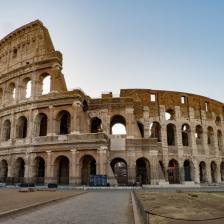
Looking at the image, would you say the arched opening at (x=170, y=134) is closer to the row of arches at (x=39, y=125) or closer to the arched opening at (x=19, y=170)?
the row of arches at (x=39, y=125)

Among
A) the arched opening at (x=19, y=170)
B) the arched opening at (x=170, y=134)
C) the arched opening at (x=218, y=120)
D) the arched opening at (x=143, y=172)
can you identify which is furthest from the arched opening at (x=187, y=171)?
the arched opening at (x=19, y=170)

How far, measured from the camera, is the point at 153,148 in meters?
26.5

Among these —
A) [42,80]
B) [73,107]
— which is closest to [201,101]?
[73,107]

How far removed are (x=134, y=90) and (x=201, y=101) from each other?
32.0ft

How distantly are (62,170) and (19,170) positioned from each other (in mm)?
4995

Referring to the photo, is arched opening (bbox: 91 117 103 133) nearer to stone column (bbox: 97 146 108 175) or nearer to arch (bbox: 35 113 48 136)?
arch (bbox: 35 113 48 136)

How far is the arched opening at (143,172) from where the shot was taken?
87.3 feet

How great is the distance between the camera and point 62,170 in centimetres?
2625

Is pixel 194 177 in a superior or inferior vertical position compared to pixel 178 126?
inferior

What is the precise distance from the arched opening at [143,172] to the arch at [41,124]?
1146cm

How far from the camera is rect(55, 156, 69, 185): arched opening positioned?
25109mm

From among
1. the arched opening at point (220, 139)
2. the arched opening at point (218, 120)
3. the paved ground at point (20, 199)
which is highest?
the arched opening at point (218, 120)

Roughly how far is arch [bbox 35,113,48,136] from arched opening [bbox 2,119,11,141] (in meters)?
4.36

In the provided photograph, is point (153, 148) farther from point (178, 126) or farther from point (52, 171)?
point (52, 171)
